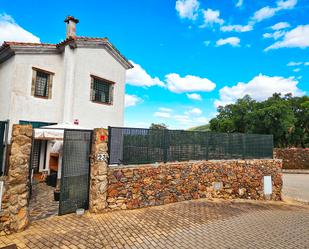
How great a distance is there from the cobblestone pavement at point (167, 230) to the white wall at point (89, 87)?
7.16 m

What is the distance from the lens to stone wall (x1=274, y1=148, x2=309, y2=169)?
2575cm

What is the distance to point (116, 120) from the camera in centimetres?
1439

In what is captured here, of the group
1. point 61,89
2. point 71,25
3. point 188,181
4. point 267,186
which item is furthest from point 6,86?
point 267,186

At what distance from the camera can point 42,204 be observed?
7.08 m

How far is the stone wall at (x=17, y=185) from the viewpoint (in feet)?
16.8

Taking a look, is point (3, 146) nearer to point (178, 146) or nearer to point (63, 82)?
point (178, 146)

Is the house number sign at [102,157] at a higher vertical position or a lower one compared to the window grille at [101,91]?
lower

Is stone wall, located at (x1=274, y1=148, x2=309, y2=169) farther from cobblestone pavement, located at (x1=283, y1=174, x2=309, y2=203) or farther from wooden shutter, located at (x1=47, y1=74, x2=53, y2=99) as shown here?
wooden shutter, located at (x1=47, y1=74, x2=53, y2=99)

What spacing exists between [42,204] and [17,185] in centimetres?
213

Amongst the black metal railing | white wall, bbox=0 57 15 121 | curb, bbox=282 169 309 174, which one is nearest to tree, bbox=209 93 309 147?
curb, bbox=282 169 309 174

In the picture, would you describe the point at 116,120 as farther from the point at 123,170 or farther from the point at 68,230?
the point at 68,230

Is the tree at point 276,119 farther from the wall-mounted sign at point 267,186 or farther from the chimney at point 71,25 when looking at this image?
the chimney at point 71,25

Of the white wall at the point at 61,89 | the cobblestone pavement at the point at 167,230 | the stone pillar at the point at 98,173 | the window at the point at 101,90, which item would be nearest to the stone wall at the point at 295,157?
the cobblestone pavement at the point at 167,230

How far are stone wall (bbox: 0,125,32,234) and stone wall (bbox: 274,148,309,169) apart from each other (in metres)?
28.1
